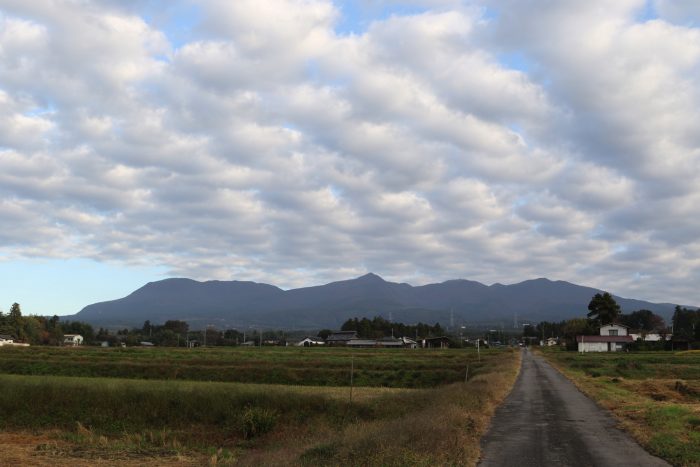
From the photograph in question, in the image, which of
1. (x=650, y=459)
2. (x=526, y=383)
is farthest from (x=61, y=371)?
(x=650, y=459)

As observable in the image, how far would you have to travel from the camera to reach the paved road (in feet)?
49.8

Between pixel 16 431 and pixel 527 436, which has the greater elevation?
pixel 527 436

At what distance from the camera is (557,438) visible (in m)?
18.6

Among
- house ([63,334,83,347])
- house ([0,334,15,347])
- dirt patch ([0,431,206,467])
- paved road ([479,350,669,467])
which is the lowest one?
house ([63,334,83,347])

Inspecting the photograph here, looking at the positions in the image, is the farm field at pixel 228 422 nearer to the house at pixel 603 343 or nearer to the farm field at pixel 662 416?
the farm field at pixel 662 416

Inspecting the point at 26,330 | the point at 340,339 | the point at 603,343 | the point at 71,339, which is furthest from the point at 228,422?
the point at 71,339

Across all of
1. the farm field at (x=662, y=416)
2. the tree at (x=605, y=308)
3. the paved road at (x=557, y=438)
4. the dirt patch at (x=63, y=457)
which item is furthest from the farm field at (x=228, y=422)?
Answer: the tree at (x=605, y=308)

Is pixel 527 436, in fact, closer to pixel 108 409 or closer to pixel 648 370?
pixel 108 409

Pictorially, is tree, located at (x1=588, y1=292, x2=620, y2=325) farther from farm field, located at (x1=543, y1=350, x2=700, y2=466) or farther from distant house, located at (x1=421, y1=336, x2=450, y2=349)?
farm field, located at (x1=543, y1=350, x2=700, y2=466)

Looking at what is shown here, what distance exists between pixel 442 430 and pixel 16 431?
2626cm

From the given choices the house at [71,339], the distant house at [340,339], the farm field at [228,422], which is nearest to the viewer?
the farm field at [228,422]

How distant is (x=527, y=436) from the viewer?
19.0m

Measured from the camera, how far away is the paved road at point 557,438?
15.2m

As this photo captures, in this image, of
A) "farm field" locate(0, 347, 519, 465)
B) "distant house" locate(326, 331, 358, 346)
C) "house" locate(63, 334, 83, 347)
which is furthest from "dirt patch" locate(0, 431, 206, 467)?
Result: "house" locate(63, 334, 83, 347)
